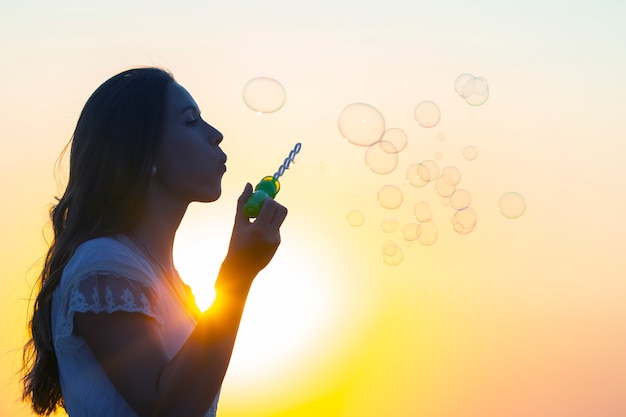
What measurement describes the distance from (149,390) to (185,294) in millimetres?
714

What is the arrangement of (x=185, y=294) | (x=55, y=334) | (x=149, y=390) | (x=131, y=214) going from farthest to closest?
(x=185, y=294) → (x=131, y=214) → (x=55, y=334) → (x=149, y=390)

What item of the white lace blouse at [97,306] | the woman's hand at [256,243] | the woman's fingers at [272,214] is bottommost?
the white lace blouse at [97,306]

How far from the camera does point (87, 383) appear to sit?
276cm

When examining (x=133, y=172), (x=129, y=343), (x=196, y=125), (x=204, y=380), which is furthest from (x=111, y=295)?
(x=196, y=125)

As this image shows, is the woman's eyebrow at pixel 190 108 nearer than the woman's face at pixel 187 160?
No

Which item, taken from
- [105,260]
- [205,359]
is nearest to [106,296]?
[105,260]

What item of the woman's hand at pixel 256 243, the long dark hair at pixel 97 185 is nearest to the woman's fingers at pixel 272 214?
the woman's hand at pixel 256 243

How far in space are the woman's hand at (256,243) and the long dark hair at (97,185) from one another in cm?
46

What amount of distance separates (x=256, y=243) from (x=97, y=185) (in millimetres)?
671

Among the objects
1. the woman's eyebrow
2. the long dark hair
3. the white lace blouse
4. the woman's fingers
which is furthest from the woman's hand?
the woman's eyebrow

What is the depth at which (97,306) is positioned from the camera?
8.80 ft

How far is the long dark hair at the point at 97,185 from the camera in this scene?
119 inches

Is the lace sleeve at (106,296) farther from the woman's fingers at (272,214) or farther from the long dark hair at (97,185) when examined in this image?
the woman's fingers at (272,214)

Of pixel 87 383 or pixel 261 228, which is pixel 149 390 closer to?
pixel 87 383
